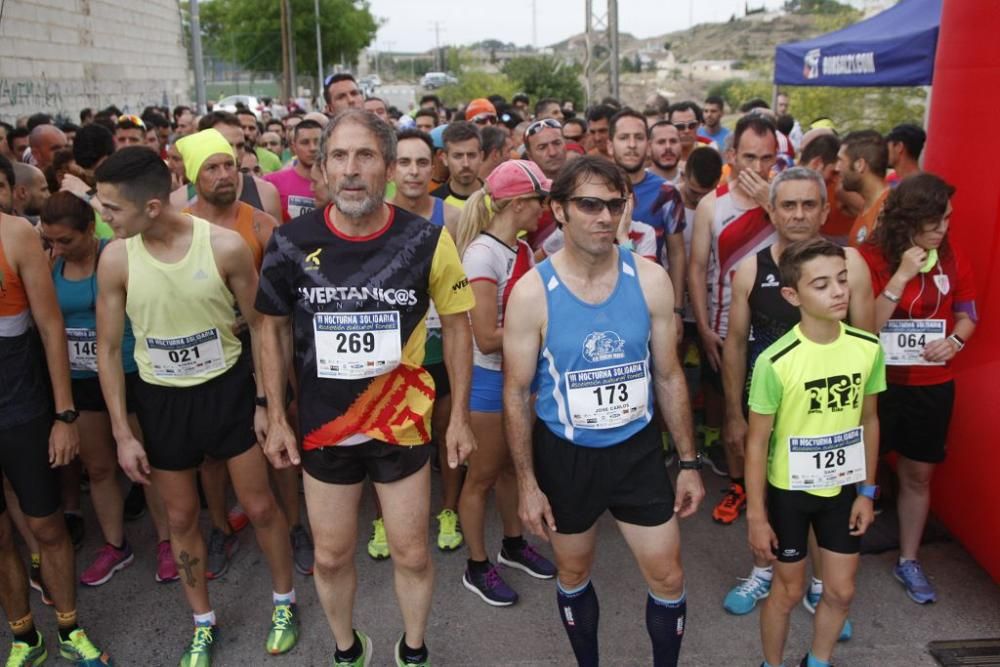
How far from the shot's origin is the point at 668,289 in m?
2.88

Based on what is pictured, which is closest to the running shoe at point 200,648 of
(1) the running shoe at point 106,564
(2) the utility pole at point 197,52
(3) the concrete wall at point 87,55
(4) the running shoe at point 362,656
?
(4) the running shoe at point 362,656

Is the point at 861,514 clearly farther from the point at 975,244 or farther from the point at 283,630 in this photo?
the point at 283,630

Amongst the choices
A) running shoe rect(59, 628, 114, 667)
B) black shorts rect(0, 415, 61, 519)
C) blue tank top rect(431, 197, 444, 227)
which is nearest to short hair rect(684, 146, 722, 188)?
blue tank top rect(431, 197, 444, 227)

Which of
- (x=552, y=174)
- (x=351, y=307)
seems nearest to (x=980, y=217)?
(x=552, y=174)

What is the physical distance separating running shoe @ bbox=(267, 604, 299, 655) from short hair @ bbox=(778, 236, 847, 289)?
98.1 inches

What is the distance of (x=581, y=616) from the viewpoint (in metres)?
3.05

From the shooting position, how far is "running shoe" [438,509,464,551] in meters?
4.30

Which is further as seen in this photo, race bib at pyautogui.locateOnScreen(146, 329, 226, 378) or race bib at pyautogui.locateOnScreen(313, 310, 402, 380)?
race bib at pyautogui.locateOnScreen(146, 329, 226, 378)

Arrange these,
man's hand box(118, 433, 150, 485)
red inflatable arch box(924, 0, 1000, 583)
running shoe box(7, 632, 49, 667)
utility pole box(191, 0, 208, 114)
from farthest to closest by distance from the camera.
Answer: utility pole box(191, 0, 208, 114) → red inflatable arch box(924, 0, 1000, 583) → running shoe box(7, 632, 49, 667) → man's hand box(118, 433, 150, 485)

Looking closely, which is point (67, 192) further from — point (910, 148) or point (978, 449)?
point (910, 148)

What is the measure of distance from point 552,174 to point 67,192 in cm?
287

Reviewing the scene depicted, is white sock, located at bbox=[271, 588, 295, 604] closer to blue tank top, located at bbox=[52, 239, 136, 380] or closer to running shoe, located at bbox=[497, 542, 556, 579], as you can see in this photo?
running shoe, located at bbox=[497, 542, 556, 579]

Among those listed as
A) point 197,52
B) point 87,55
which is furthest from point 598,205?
point 87,55

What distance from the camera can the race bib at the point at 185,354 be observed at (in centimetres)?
325
